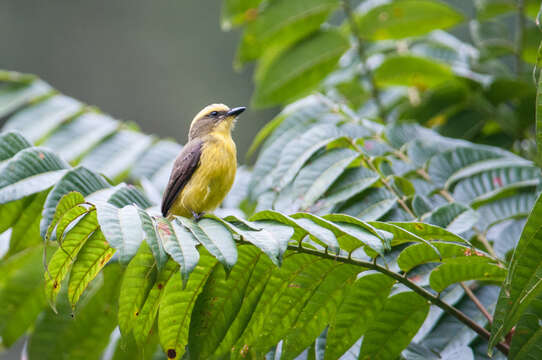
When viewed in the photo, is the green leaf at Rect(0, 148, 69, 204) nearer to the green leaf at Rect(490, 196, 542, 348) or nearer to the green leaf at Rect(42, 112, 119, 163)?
the green leaf at Rect(42, 112, 119, 163)

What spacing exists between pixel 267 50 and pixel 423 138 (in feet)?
4.44

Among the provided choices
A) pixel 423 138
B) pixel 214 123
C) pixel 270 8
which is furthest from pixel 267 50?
pixel 423 138

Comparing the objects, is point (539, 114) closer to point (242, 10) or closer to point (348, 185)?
point (348, 185)

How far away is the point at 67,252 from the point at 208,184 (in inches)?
66.3

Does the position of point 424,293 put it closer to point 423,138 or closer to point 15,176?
point 423,138

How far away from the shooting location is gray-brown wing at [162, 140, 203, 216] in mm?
3539

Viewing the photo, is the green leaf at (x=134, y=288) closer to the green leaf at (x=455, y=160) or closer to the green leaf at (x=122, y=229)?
the green leaf at (x=122, y=229)

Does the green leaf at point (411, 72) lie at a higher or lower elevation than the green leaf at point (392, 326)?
higher

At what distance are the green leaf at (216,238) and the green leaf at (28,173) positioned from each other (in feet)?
2.23

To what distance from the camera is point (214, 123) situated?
4324 millimetres

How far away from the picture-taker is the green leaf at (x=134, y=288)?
1.92m

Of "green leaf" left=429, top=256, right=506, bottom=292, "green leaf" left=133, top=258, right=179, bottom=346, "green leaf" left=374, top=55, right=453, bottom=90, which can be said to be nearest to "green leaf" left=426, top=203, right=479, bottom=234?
"green leaf" left=429, top=256, right=506, bottom=292

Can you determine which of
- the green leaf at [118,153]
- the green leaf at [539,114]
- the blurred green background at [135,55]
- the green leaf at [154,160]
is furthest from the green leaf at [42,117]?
the blurred green background at [135,55]

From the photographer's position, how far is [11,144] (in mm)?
2486
